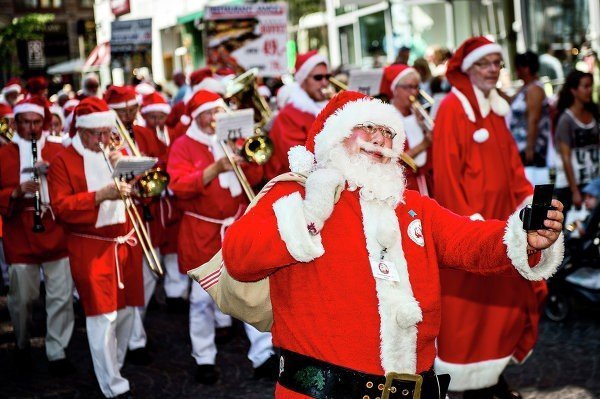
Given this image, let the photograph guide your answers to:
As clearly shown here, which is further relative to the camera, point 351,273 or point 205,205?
point 205,205

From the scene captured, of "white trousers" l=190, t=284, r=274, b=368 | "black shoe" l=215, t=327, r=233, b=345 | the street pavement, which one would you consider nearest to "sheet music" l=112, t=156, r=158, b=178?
"white trousers" l=190, t=284, r=274, b=368

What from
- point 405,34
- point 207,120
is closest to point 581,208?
point 207,120

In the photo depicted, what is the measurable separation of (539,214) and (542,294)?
326 centimetres

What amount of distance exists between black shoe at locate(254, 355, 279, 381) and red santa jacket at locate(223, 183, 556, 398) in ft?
11.7

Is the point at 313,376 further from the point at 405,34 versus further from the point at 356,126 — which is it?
the point at 405,34

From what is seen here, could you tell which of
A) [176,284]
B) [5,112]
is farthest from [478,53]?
[5,112]

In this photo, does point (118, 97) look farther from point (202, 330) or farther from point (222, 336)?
point (202, 330)

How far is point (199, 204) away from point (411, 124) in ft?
6.03

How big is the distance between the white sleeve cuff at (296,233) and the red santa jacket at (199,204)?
4041 mm

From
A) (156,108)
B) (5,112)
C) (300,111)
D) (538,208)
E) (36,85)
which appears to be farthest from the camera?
(36,85)

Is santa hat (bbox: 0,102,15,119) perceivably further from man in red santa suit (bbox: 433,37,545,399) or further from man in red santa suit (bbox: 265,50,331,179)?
man in red santa suit (bbox: 433,37,545,399)

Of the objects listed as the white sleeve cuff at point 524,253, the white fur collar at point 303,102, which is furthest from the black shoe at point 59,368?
the white sleeve cuff at point 524,253

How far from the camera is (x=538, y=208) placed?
136 inches

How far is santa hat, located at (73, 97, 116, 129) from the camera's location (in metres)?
7.13
